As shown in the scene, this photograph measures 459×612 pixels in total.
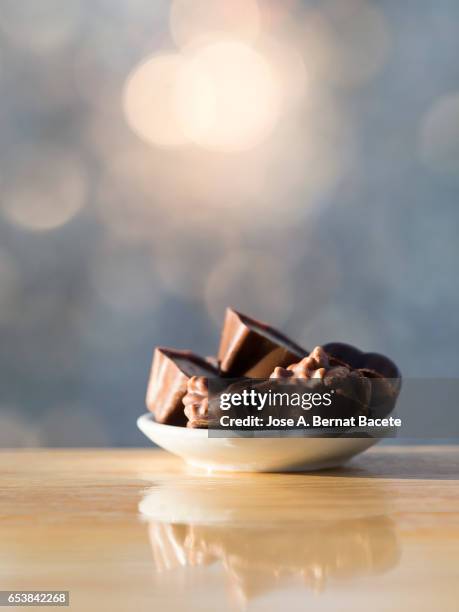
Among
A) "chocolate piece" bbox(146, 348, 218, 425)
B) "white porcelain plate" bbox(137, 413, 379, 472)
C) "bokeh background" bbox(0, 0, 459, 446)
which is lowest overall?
"white porcelain plate" bbox(137, 413, 379, 472)

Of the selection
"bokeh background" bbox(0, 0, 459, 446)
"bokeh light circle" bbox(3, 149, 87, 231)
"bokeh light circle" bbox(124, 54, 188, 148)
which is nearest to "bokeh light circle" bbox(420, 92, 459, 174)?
"bokeh background" bbox(0, 0, 459, 446)

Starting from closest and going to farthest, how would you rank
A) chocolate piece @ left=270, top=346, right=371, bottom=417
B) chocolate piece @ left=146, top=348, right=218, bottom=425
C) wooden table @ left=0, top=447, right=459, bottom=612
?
wooden table @ left=0, top=447, right=459, bottom=612
chocolate piece @ left=270, top=346, right=371, bottom=417
chocolate piece @ left=146, top=348, right=218, bottom=425

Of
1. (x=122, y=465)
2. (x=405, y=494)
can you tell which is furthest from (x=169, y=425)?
(x=405, y=494)

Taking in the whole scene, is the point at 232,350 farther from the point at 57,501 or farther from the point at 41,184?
the point at 41,184

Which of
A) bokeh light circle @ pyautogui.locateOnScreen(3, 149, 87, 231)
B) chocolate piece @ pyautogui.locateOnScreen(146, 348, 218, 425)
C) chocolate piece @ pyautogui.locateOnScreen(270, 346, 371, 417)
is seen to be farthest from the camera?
bokeh light circle @ pyautogui.locateOnScreen(3, 149, 87, 231)

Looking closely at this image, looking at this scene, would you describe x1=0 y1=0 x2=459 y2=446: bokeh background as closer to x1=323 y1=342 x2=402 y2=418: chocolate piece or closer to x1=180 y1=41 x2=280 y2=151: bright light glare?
x1=180 y1=41 x2=280 y2=151: bright light glare

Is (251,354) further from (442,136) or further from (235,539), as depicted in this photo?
(442,136)

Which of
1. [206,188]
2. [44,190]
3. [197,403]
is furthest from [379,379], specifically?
[44,190]
